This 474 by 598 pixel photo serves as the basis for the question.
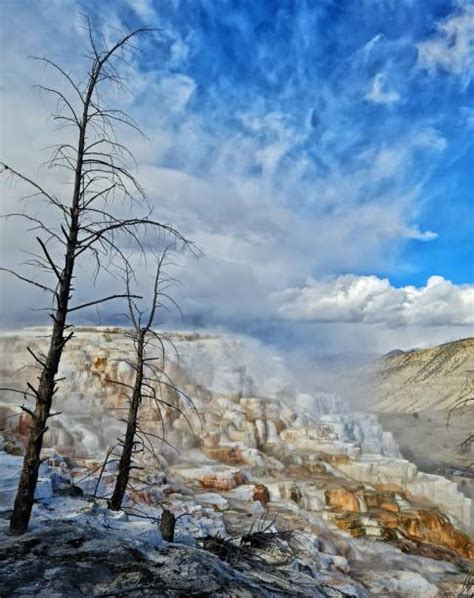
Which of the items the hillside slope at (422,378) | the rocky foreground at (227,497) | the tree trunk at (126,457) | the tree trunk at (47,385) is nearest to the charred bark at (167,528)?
the rocky foreground at (227,497)

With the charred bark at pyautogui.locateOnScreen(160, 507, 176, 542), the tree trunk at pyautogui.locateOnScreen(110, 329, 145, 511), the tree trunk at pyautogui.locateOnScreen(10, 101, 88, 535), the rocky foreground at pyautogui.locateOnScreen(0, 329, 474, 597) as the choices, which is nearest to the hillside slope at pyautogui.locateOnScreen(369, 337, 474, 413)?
the rocky foreground at pyautogui.locateOnScreen(0, 329, 474, 597)

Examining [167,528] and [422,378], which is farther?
[422,378]

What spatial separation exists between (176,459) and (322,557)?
44.2ft

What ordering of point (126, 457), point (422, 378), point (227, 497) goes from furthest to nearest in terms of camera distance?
point (422, 378)
point (227, 497)
point (126, 457)

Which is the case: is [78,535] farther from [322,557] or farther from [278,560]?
[322,557]

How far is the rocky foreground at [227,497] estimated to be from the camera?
532cm

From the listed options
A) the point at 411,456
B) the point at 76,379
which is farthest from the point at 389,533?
the point at 411,456

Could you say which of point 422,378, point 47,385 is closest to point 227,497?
point 47,385

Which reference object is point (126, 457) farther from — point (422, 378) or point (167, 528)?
point (422, 378)

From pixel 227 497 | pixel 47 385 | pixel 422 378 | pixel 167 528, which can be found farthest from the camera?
pixel 422 378

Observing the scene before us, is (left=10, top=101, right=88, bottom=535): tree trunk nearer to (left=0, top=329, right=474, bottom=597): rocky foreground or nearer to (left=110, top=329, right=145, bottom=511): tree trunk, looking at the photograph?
(left=0, top=329, right=474, bottom=597): rocky foreground

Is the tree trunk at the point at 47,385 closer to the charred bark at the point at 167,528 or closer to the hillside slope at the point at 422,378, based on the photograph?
the charred bark at the point at 167,528

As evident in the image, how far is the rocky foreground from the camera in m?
5.32

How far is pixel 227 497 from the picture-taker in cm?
2283
